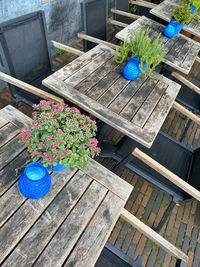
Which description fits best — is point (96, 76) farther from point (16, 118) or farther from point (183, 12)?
point (183, 12)

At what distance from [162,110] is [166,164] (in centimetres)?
57

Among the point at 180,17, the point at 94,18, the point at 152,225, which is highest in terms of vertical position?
the point at 180,17

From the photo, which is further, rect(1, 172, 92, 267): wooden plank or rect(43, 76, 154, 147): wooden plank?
rect(43, 76, 154, 147): wooden plank

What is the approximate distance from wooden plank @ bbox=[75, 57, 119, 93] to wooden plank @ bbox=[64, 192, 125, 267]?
0.89 m

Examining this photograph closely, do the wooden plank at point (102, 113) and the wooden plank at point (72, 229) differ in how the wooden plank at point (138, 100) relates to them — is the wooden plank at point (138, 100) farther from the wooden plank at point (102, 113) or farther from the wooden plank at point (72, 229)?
the wooden plank at point (72, 229)

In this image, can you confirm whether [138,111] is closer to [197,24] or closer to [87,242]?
[87,242]

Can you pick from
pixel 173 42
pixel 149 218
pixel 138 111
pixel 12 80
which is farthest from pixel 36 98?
pixel 173 42

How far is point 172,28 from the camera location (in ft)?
7.99

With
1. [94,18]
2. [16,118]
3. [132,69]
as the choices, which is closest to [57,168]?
[16,118]

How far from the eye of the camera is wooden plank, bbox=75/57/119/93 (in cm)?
162

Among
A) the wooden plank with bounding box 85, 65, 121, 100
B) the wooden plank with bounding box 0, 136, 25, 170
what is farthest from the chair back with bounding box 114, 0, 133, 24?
the wooden plank with bounding box 0, 136, 25, 170

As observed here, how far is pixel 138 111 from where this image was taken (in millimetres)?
1589

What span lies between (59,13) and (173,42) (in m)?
1.83

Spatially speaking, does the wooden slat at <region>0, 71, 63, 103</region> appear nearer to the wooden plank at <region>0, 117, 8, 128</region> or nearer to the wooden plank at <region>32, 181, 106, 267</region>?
the wooden plank at <region>0, 117, 8, 128</region>
